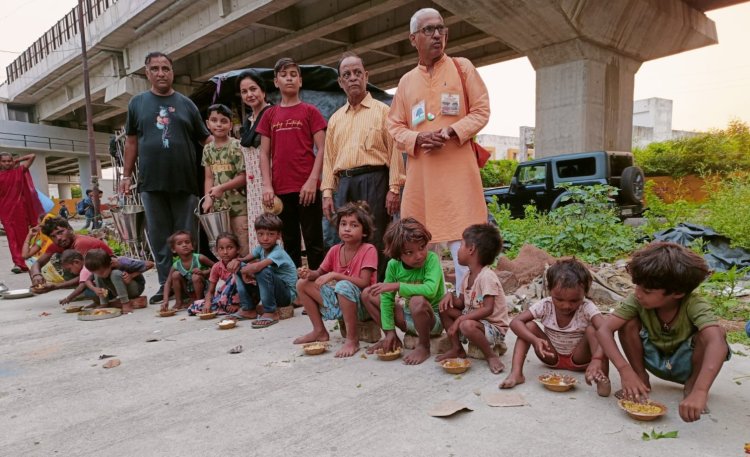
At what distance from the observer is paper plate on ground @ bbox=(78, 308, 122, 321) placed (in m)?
4.09

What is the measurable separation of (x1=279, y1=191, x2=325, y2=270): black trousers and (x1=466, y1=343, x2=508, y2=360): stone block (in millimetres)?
1693

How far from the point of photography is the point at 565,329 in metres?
2.31

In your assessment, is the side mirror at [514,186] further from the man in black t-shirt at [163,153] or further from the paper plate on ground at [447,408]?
the paper plate on ground at [447,408]

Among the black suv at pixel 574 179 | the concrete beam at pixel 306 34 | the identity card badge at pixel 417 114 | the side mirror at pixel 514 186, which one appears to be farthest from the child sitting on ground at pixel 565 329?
the concrete beam at pixel 306 34

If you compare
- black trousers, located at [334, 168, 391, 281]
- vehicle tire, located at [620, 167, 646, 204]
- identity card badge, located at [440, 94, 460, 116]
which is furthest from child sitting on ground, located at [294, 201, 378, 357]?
vehicle tire, located at [620, 167, 646, 204]

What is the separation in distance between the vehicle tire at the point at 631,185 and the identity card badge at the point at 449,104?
233 inches

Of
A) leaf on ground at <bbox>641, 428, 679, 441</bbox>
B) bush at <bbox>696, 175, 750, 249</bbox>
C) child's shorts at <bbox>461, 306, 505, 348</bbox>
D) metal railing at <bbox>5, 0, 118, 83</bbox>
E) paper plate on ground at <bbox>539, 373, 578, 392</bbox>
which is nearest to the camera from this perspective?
leaf on ground at <bbox>641, 428, 679, 441</bbox>

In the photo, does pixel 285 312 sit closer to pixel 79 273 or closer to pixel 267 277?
pixel 267 277

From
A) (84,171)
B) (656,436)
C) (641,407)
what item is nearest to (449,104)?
(641,407)

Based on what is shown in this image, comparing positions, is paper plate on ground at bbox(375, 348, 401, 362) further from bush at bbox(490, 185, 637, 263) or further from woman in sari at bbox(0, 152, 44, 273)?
woman in sari at bbox(0, 152, 44, 273)

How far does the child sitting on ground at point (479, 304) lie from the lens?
244 centimetres

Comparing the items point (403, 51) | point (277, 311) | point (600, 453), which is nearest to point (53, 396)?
point (277, 311)

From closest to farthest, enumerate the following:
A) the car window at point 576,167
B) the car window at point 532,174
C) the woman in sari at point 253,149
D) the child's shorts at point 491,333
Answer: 1. the child's shorts at point 491,333
2. the woman in sari at point 253,149
3. the car window at point 576,167
4. the car window at point 532,174

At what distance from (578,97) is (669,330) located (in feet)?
32.1
